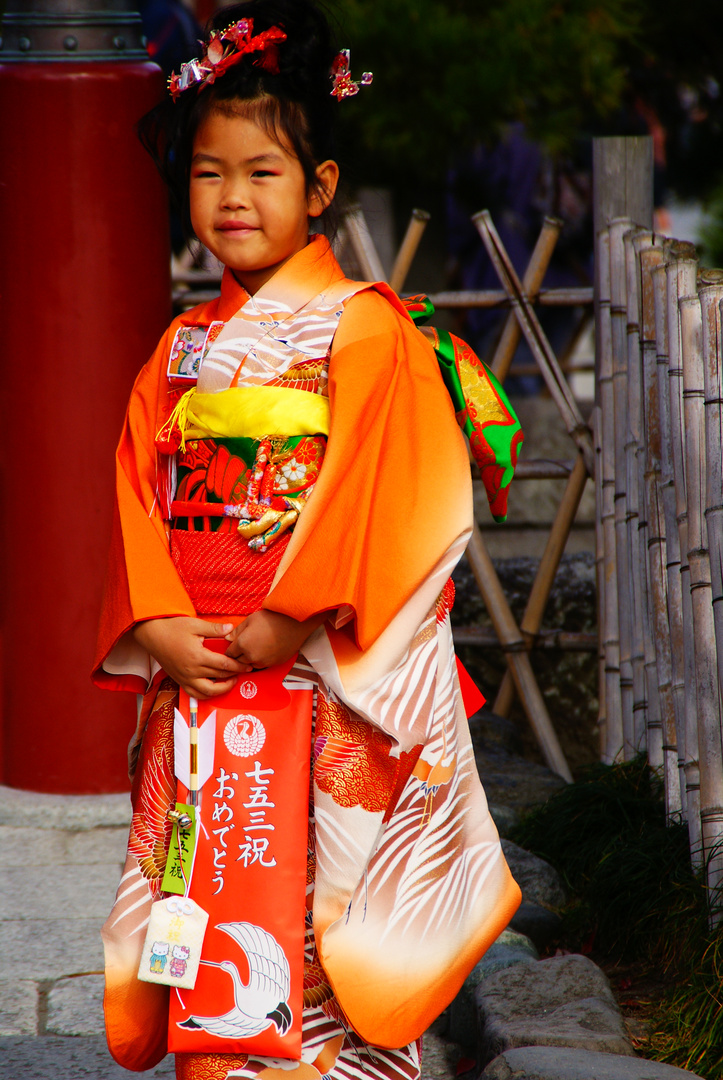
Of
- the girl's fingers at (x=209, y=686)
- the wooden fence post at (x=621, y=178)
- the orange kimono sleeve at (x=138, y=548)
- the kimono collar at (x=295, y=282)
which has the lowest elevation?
the girl's fingers at (x=209, y=686)

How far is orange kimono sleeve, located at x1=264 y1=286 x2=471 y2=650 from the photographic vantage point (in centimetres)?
170

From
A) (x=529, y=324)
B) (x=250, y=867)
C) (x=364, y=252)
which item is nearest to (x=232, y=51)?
(x=250, y=867)

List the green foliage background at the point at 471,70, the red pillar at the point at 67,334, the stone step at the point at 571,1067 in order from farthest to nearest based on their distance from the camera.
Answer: the green foliage background at the point at 471,70 → the red pillar at the point at 67,334 → the stone step at the point at 571,1067

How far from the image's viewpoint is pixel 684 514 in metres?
2.62

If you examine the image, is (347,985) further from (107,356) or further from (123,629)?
(107,356)

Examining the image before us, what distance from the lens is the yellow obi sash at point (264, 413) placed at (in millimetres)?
1774

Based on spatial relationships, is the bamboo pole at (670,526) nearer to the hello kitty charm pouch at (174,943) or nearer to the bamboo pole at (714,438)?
the bamboo pole at (714,438)

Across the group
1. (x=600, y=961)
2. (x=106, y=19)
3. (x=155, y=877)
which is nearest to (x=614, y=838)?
(x=600, y=961)

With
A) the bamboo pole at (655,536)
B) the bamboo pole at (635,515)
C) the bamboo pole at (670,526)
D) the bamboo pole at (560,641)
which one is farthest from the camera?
the bamboo pole at (560,641)

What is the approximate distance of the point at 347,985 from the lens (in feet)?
5.57

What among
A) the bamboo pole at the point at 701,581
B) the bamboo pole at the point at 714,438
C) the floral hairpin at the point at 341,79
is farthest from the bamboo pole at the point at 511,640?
the floral hairpin at the point at 341,79

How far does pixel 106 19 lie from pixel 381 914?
273 centimetres

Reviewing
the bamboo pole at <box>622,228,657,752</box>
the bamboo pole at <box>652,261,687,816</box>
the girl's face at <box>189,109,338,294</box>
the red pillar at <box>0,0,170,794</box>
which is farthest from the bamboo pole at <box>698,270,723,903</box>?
the red pillar at <box>0,0,170,794</box>

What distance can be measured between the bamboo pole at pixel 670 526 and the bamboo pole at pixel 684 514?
4 centimetres
